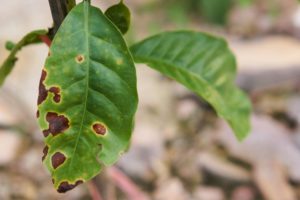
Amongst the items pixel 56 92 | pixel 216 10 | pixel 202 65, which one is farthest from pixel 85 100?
pixel 216 10

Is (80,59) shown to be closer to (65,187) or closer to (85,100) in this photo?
(85,100)

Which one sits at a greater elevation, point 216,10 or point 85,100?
point 85,100

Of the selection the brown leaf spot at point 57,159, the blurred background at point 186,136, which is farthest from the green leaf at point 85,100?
the blurred background at point 186,136

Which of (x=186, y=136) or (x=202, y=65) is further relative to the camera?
(x=186, y=136)

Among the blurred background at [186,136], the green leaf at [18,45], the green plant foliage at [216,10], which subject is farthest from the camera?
the green plant foliage at [216,10]

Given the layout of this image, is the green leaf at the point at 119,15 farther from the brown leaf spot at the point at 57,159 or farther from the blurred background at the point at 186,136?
the blurred background at the point at 186,136

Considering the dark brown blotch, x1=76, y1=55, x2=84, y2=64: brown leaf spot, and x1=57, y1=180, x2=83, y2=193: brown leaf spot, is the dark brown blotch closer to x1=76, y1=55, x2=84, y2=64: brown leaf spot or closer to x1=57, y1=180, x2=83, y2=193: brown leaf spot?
x1=76, y1=55, x2=84, y2=64: brown leaf spot

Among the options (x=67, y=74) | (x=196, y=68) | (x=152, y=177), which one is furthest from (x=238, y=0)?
(x=67, y=74)
